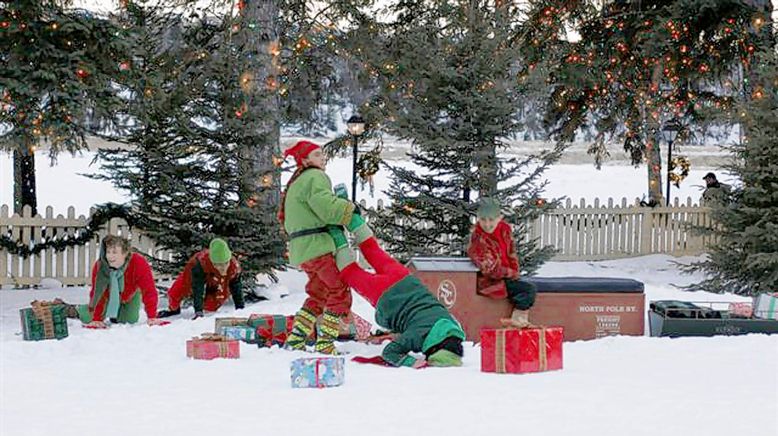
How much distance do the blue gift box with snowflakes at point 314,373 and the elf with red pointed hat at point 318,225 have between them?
1.29 m

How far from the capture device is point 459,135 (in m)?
12.2

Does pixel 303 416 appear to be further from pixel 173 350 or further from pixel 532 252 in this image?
pixel 532 252

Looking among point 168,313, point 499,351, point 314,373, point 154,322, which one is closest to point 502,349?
point 499,351

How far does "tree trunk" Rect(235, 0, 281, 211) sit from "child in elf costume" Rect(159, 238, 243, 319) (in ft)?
5.50

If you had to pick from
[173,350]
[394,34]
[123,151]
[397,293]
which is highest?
[394,34]

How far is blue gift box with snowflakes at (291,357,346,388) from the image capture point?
6.19m

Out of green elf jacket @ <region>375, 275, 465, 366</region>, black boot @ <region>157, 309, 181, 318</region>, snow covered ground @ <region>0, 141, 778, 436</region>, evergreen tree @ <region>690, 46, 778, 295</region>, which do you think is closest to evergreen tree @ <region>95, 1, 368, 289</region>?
black boot @ <region>157, 309, 181, 318</region>

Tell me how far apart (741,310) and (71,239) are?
351 inches

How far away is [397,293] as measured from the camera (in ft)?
24.8

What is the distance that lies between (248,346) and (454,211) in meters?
Answer: 4.67

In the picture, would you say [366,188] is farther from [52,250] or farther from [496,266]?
[496,266]

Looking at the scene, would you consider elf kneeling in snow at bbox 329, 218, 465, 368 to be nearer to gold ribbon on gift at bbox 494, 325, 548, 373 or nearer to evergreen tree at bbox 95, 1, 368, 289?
gold ribbon on gift at bbox 494, 325, 548, 373

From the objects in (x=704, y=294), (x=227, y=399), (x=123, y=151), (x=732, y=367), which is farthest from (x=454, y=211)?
(x=227, y=399)

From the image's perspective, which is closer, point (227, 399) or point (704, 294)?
point (227, 399)
